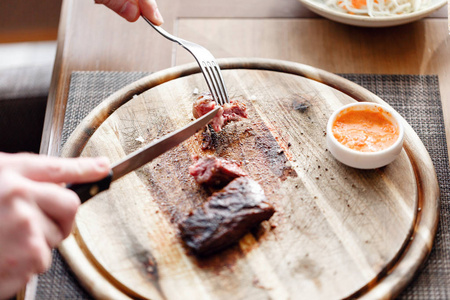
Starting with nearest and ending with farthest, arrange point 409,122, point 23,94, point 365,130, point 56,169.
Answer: point 56,169
point 365,130
point 409,122
point 23,94

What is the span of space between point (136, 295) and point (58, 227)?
1.67ft

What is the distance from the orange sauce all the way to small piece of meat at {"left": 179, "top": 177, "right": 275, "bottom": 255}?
2.17 ft

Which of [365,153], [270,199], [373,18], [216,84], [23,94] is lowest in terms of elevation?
[270,199]

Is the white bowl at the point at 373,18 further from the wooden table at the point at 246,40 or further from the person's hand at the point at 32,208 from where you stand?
the person's hand at the point at 32,208

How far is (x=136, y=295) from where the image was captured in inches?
90.7

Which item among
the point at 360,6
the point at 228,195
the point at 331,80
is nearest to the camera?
the point at 228,195

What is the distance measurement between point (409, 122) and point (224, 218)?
157 cm

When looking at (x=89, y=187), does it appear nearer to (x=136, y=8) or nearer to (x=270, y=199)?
(x=270, y=199)

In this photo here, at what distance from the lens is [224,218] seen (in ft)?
7.88

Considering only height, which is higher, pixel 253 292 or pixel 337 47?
pixel 337 47

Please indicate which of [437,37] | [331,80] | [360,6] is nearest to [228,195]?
[331,80]

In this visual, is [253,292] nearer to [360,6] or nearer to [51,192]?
[51,192]

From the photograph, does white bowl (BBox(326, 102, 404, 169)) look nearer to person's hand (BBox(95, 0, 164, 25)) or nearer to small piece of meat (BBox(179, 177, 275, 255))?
small piece of meat (BBox(179, 177, 275, 255))

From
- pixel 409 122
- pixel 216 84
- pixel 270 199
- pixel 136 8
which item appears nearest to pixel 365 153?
pixel 270 199
